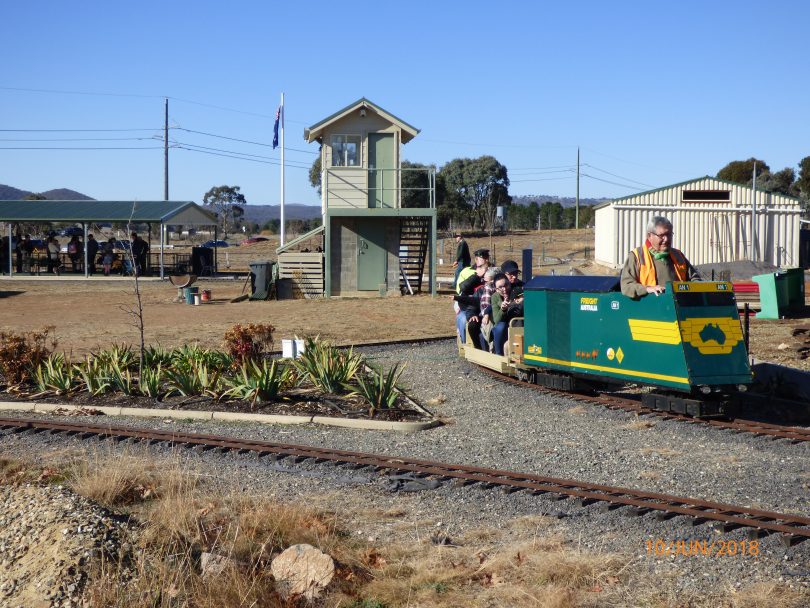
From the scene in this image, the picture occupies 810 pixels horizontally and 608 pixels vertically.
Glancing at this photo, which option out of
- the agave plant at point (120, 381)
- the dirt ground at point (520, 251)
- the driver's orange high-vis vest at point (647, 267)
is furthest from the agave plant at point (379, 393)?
the dirt ground at point (520, 251)

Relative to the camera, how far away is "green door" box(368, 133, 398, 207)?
97.9ft

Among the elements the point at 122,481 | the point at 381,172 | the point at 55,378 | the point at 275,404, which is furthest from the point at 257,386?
the point at 381,172

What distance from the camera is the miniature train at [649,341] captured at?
419 inches

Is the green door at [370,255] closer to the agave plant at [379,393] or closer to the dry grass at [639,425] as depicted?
the agave plant at [379,393]

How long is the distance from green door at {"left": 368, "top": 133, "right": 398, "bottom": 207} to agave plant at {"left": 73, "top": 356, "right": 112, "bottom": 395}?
657 inches

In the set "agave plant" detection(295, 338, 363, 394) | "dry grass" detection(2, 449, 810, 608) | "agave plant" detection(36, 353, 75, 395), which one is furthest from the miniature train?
"agave plant" detection(36, 353, 75, 395)

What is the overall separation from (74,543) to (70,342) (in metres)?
14.0

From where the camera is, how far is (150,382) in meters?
13.0

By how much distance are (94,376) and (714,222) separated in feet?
99.0

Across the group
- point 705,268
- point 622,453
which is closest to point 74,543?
point 622,453

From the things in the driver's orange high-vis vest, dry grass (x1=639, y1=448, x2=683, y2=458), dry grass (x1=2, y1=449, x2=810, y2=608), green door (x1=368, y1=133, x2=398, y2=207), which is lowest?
dry grass (x1=2, y1=449, x2=810, y2=608)

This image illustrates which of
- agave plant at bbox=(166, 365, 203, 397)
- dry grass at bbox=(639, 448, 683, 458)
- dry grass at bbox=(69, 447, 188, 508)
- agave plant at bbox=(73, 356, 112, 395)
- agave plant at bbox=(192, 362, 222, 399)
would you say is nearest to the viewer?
dry grass at bbox=(69, 447, 188, 508)

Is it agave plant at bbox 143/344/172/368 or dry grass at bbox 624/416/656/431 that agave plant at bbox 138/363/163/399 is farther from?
dry grass at bbox 624/416/656/431

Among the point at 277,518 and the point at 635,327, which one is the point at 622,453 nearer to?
the point at 635,327
